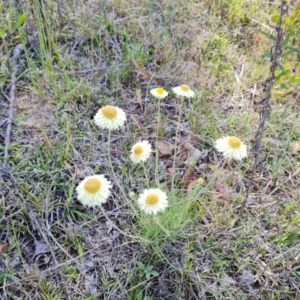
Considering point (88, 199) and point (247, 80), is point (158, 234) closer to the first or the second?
point (88, 199)

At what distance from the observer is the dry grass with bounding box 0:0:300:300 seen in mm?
1277

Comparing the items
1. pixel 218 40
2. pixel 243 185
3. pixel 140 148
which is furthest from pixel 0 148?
pixel 218 40

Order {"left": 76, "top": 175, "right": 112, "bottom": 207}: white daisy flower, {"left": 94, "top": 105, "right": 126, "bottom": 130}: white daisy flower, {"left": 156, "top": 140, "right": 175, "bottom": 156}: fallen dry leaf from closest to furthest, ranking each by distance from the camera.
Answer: {"left": 76, "top": 175, "right": 112, "bottom": 207}: white daisy flower, {"left": 94, "top": 105, "right": 126, "bottom": 130}: white daisy flower, {"left": 156, "top": 140, "right": 175, "bottom": 156}: fallen dry leaf

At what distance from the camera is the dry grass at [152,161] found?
1.28m

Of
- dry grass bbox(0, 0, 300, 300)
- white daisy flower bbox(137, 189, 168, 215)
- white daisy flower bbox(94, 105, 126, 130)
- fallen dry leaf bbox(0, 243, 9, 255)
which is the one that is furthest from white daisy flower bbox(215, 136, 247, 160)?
fallen dry leaf bbox(0, 243, 9, 255)

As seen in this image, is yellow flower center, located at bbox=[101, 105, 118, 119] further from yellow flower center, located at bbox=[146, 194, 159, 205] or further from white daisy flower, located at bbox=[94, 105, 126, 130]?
yellow flower center, located at bbox=[146, 194, 159, 205]

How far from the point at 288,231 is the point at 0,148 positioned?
4.08ft

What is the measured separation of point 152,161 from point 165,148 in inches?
4.7

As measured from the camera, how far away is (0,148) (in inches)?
60.4

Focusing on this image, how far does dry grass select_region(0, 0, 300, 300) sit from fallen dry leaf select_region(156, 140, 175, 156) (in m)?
0.02

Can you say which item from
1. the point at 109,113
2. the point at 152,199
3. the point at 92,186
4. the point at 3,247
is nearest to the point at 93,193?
the point at 92,186

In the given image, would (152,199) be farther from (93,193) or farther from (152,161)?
(152,161)

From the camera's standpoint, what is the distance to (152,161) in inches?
62.7

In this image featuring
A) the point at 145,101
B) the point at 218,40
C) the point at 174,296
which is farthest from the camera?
the point at 218,40
